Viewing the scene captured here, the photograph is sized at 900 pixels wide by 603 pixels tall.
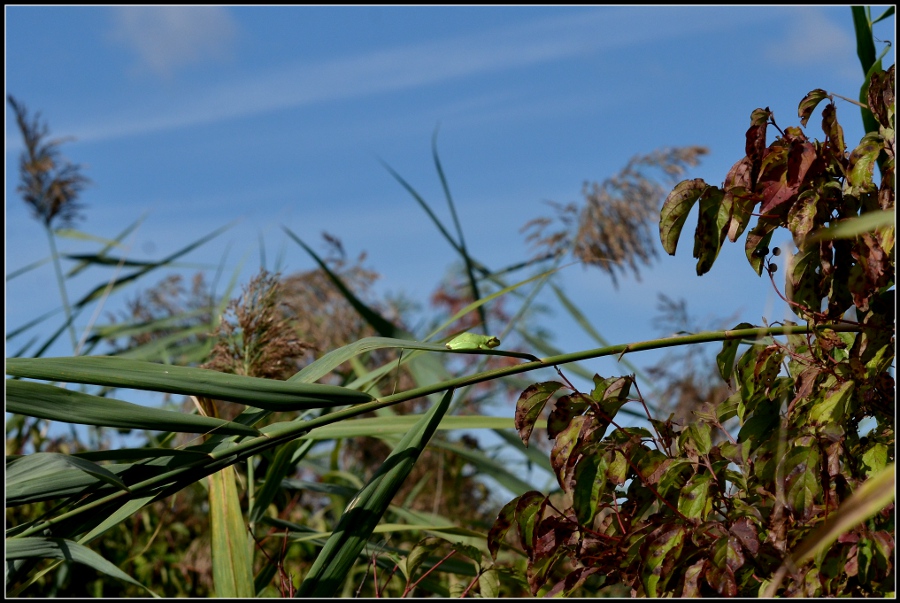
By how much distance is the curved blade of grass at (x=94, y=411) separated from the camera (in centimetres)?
106

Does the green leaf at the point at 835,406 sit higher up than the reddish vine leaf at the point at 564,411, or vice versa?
the reddish vine leaf at the point at 564,411

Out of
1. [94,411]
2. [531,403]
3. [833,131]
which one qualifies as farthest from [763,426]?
[94,411]

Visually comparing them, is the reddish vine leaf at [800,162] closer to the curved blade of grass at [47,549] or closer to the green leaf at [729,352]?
the green leaf at [729,352]

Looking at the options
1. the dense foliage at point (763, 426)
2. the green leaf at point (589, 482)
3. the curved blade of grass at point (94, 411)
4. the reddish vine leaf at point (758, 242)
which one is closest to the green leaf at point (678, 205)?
the dense foliage at point (763, 426)

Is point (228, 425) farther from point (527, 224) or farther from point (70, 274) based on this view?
point (70, 274)

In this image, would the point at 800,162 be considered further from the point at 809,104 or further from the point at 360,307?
the point at 360,307

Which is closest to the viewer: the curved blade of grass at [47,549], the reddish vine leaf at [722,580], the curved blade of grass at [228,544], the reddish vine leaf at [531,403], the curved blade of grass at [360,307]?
the reddish vine leaf at [722,580]

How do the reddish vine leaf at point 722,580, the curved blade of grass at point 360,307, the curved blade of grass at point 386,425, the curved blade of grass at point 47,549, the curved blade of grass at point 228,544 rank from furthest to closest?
the curved blade of grass at point 360,307
the curved blade of grass at point 386,425
the curved blade of grass at point 228,544
the curved blade of grass at point 47,549
the reddish vine leaf at point 722,580

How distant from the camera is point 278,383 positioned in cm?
108

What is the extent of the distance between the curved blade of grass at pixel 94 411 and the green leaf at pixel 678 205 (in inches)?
27.7

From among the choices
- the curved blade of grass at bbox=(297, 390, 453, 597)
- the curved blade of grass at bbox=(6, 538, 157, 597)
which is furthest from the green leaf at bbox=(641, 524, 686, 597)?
the curved blade of grass at bbox=(6, 538, 157, 597)

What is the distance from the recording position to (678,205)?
3.90 ft

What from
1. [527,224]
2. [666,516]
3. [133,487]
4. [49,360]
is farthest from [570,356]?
[527,224]

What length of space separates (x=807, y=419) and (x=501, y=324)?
4.09m
